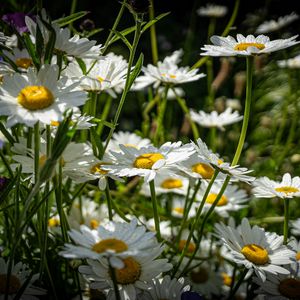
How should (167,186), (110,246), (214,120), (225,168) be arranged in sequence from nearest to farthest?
(110,246) → (225,168) → (167,186) → (214,120)

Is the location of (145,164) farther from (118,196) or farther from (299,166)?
(299,166)

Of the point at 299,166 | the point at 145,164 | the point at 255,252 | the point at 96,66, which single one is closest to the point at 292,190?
the point at 255,252

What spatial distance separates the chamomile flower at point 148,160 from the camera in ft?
2.29

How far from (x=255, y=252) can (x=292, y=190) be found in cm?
13

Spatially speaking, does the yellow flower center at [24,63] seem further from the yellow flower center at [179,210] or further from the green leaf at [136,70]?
the yellow flower center at [179,210]

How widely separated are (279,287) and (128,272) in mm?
229

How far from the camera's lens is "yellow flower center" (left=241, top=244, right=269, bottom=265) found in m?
0.71

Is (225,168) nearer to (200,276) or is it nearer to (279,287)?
(279,287)

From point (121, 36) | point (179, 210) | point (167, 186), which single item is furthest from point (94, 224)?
point (121, 36)

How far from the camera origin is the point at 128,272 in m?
0.66

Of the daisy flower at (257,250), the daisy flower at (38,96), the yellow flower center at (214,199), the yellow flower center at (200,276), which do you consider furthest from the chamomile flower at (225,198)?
the daisy flower at (38,96)

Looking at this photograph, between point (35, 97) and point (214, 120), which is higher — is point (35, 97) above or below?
above

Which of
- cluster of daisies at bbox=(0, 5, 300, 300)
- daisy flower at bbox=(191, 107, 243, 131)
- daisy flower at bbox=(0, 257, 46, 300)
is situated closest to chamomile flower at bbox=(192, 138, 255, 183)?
cluster of daisies at bbox=(0, 5, 300, 300)

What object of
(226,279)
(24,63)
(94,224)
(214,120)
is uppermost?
(24,63)
